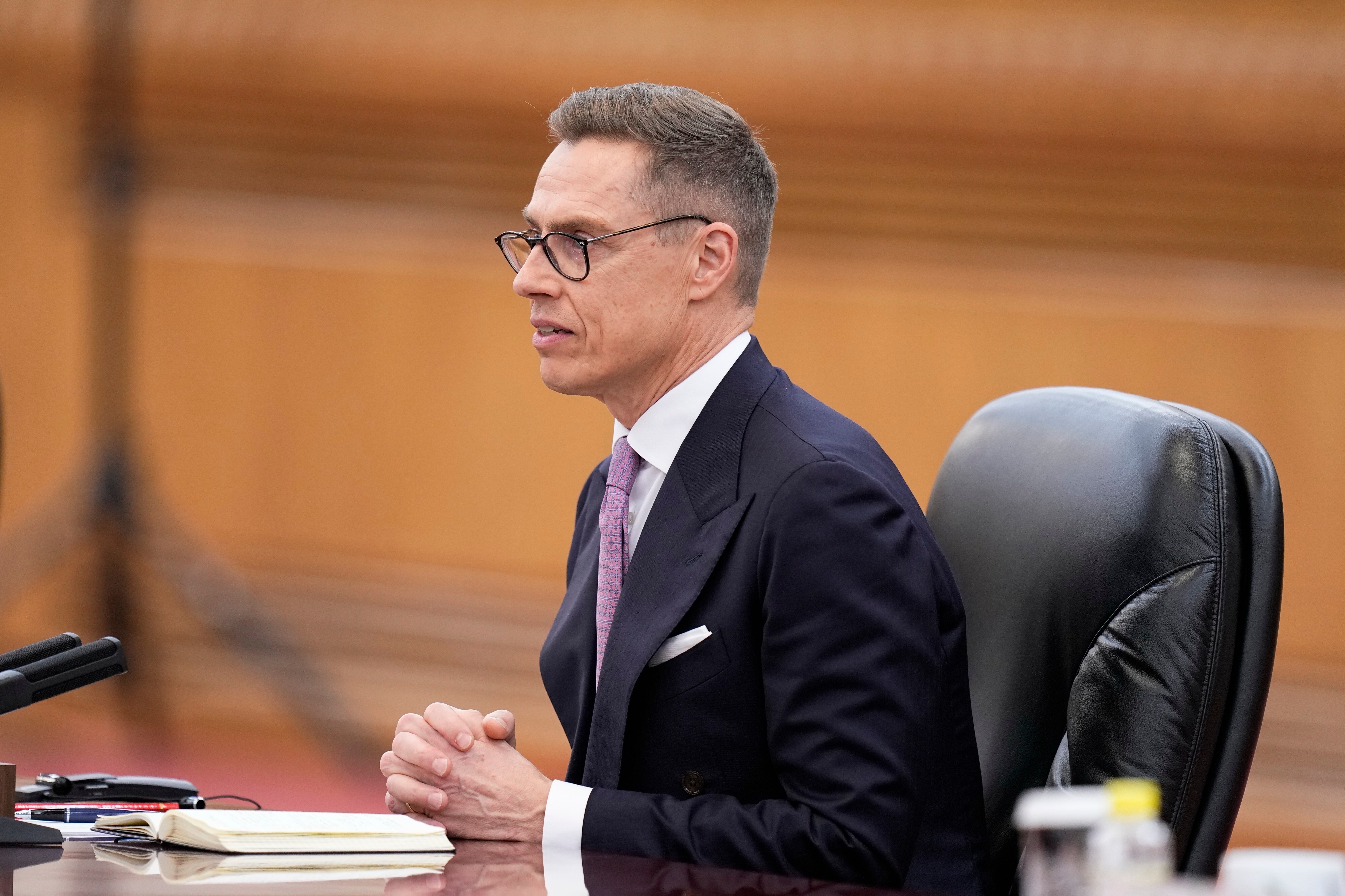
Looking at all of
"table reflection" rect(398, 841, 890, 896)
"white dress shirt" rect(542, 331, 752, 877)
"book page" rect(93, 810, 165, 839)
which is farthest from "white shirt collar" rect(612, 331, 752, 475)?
"book page" rect(93, 810, 165, 839)

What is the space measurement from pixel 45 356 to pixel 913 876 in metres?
3.26

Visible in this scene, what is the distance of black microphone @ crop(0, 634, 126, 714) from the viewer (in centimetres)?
104

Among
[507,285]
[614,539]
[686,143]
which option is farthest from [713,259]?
[507,285]

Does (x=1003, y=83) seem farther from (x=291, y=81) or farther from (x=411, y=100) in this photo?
(x=291, y=81)

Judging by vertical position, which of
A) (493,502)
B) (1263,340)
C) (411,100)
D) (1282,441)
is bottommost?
(493,502)

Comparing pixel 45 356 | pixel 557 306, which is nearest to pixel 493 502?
pixel 45 356

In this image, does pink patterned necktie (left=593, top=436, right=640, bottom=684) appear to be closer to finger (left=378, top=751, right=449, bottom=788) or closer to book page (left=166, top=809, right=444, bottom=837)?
finger (left=378, top=751, right=449, bottom=788)

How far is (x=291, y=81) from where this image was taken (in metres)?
3.71

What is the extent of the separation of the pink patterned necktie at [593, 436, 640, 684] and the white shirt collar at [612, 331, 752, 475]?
2 centimetres

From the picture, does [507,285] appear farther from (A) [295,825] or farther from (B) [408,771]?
(A) [295,825]

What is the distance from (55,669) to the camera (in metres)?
1.08

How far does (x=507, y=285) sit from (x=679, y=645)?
2.52 metres

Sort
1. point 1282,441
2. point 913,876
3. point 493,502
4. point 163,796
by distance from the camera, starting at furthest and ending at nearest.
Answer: point 493,502 → point 1282,441 → point 163,796 → point 913,876

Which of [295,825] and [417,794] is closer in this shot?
[295,825]
